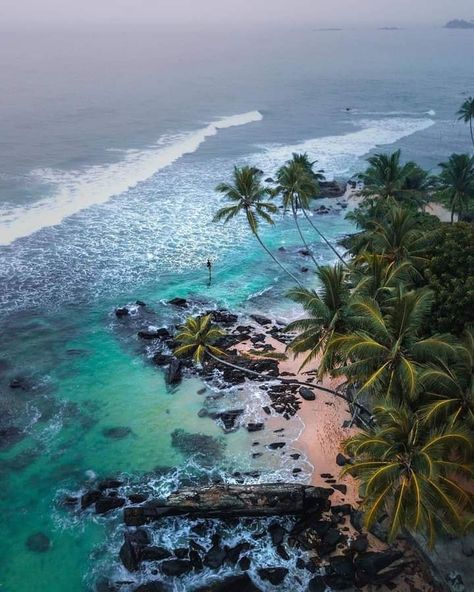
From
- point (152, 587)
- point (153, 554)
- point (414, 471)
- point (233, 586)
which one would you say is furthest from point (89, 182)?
point (414, 471)

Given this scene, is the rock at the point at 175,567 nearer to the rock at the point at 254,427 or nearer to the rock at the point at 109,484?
the rock at the point at 109,484

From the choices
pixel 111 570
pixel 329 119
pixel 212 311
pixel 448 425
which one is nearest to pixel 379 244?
pixel 448 425

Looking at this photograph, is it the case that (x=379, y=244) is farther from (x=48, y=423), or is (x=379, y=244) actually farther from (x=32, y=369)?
(x=32, y=369)

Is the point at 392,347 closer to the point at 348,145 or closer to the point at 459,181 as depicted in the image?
the point at 459,181

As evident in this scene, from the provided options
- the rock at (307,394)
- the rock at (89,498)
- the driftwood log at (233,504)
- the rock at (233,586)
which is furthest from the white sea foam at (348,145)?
the rock at (233,586)

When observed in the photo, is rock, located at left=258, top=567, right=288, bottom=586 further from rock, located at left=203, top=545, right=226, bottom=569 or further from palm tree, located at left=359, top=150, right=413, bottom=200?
palm tree, located at left=359, top=150, right=413, bottom=200

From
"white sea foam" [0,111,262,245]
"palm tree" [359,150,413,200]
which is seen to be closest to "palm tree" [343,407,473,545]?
"palm tree" [359,150,413,200]
